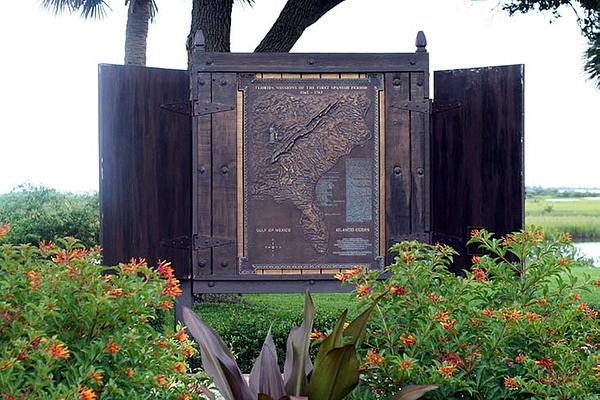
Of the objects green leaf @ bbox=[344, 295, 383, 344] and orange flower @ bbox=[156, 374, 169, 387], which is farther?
green leaf @ bbox=[344, 295, 383, 344]

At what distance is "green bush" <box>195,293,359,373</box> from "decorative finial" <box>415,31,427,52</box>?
2299mm

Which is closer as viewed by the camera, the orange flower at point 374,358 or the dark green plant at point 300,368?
the dark green plant at point 300,368

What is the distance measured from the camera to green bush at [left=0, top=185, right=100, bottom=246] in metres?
13.3

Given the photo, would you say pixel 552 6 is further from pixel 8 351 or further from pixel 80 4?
pixel 8 351

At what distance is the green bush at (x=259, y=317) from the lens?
752cm

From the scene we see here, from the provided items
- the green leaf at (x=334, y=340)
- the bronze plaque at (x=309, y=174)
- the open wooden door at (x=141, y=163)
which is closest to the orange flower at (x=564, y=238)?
the green leaf at (x=334, y=340)

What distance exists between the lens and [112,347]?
334 centimetres

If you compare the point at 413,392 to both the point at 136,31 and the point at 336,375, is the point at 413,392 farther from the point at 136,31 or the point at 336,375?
the point at 136,31

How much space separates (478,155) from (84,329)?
4898mm

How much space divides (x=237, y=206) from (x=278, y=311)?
4143mm

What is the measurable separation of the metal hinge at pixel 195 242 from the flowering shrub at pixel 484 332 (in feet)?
9.83

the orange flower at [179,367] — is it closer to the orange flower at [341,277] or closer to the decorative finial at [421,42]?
the orange flower at [341,277]

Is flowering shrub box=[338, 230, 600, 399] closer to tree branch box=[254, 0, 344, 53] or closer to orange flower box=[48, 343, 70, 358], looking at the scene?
orange flower box=[48, 343, 70, 358]

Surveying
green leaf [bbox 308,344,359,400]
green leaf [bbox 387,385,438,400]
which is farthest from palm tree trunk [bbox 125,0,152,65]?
green leaf [bbox 387,385,438,400]
